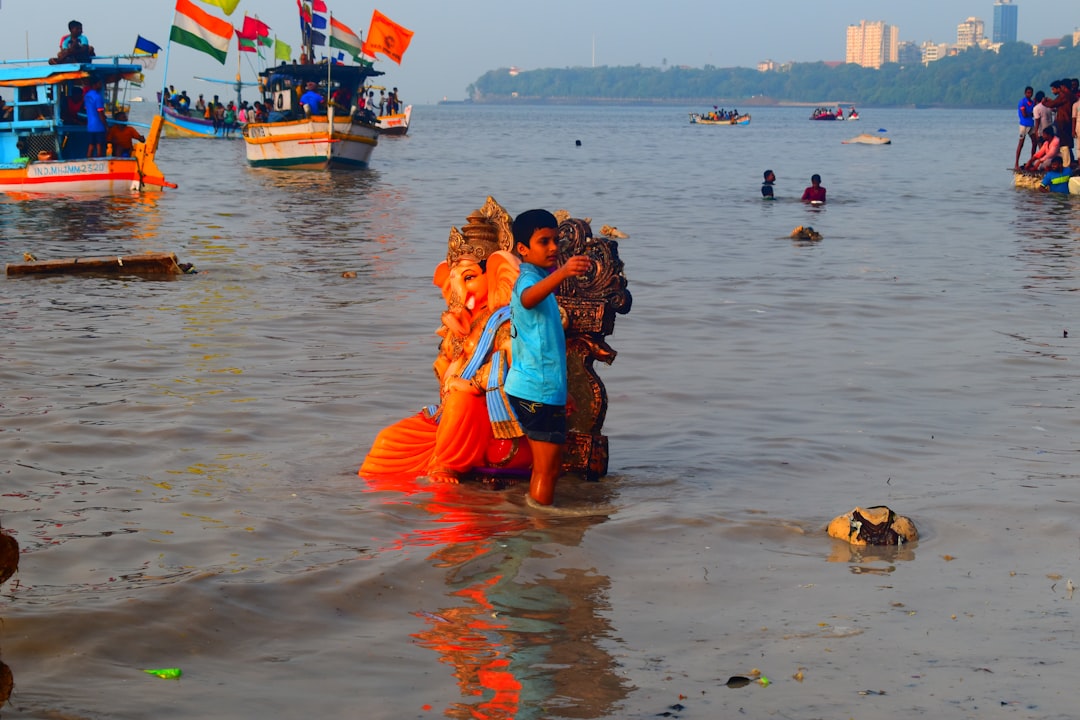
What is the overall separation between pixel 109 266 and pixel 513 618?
36.4ft

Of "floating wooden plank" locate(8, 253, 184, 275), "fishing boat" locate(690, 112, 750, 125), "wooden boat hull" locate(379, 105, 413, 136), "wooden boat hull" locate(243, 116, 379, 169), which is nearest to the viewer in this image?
"floating wooden plank" locate(8, 253, 184, 275)

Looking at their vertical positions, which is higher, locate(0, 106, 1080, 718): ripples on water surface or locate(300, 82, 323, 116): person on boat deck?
locate(300, 82, 323, 116): person on boat deck

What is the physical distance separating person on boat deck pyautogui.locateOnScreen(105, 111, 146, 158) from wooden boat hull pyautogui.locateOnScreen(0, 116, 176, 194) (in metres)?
0.64

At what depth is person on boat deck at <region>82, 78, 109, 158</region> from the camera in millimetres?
26141

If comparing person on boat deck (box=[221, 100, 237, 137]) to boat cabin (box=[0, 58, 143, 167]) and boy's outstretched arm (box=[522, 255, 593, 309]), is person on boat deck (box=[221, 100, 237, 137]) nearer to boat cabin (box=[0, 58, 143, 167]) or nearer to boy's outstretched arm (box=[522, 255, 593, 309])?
boat cabin (box=[0, 58, 143, 167])

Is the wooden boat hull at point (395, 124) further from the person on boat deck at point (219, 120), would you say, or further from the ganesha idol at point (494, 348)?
the ganesha idol at point (494, 348)

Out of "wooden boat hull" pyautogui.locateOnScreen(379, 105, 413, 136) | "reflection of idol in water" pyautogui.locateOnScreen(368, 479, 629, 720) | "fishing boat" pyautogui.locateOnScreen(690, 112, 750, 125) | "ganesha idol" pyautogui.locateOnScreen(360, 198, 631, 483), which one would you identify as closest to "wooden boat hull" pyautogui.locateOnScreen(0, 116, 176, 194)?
"ganesha idol" pyautogui.locateOnScreen(360, 198, 631, 483)

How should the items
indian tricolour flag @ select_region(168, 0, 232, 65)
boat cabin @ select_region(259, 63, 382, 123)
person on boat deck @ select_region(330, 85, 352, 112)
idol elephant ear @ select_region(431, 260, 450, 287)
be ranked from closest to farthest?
idol elephant ear @ select_region(431, 260, 450, 287), indian tricolour flag @ select_region(168, 0, 232, 65), boat cabin @ select_region(259, 63, 382, 123), person on boat deck @ select_region(330, 85, 352, 112)

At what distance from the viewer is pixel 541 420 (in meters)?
5.80

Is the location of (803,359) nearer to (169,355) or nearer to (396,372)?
(396,372)

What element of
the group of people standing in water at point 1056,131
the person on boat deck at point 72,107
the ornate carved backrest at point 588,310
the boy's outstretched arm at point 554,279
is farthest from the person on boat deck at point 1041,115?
the boy's outstretched arm at point 554,279

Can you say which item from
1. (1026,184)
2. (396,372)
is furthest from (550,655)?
(1026,184)

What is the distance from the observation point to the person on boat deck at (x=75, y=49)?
25938 millimetres

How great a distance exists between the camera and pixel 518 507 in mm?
6070
